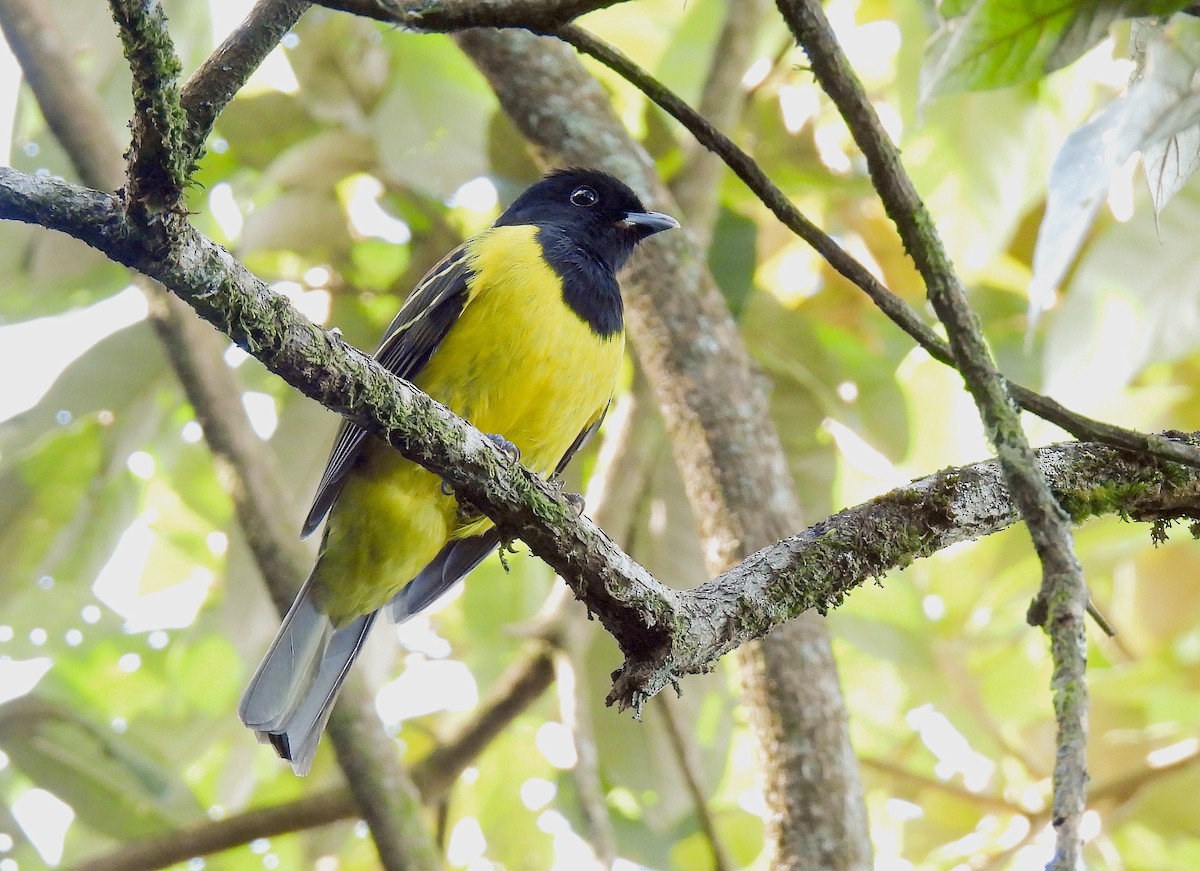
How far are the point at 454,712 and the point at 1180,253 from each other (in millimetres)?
3089

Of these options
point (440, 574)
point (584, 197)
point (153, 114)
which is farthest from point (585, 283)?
point (153, 114)

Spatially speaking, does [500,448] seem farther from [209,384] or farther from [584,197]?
[584,197]

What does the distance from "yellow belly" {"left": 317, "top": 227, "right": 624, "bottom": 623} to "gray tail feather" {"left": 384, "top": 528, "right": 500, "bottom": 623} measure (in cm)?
10

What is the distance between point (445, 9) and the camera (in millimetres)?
1737

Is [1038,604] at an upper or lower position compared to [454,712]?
lower

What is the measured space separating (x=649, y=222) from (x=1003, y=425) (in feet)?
7.57

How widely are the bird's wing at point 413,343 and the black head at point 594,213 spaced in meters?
0.54

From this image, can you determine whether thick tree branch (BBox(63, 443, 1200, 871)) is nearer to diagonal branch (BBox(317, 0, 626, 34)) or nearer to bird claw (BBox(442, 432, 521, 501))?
bird claw (BBox(442, 432, 521, 501))

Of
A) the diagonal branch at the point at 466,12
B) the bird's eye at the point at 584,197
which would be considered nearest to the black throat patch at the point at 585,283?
the bird's eye at the point at 584,197

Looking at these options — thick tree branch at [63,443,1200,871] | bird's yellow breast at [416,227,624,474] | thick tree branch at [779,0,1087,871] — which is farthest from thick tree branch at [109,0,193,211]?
bird's yellow breast at [416,227,624,474]

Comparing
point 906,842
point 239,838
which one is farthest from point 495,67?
point 906,842

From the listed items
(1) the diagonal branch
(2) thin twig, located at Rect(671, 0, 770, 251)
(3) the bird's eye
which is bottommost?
(1) the diagonal branch

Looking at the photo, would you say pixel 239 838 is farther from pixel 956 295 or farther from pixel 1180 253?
pixel 1180 253

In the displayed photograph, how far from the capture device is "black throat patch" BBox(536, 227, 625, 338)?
136 inches
